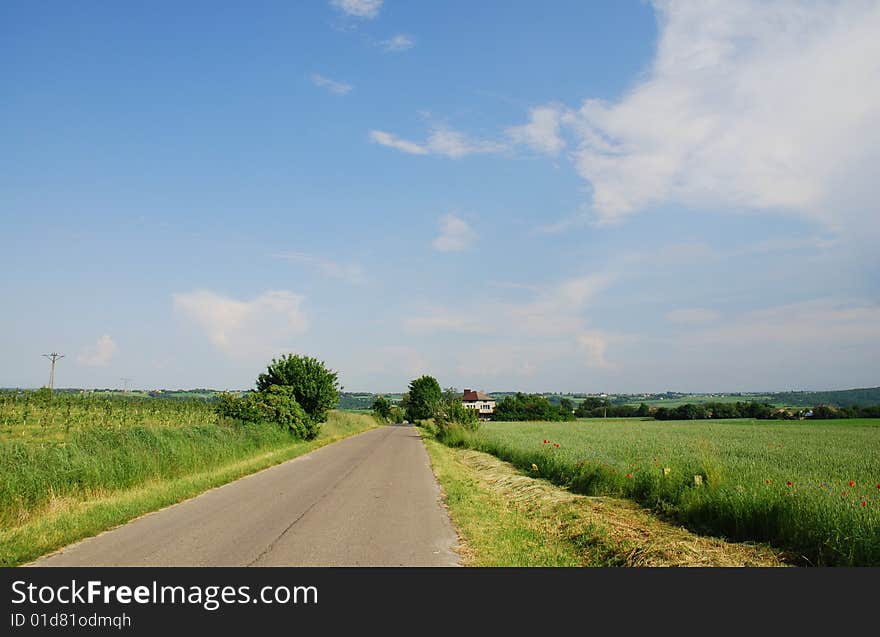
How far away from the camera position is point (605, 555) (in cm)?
777

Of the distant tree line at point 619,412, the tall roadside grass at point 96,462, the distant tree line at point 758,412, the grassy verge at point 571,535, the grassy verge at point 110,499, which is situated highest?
the tall roadside grass at point 96,462

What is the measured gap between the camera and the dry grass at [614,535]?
7.41m

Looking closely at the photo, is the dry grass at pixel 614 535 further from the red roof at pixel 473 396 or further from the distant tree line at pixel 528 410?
the red roof at pixel 473 396

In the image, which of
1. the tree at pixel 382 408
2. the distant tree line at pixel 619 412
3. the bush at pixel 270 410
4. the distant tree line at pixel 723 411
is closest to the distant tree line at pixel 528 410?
the distant tree line at pixel 619 412

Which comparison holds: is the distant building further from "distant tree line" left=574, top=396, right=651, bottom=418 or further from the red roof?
"distant tree line" left=574, top=396, right=651, bottom=418

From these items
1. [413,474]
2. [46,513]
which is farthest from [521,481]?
[46,513]

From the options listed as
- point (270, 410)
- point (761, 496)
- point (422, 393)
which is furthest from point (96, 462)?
point (422, 393)

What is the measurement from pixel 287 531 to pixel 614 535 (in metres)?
5.26

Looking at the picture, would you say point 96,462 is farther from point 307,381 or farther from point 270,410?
point 307,381

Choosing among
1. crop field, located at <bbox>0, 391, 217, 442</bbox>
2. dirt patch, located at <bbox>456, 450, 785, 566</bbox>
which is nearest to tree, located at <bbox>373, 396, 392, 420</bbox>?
crop field, located at <bbox>0, 391, 217, 442</bbox>

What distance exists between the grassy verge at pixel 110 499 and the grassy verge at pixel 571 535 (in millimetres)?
5904

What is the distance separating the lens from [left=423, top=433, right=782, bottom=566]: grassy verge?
24.3ft
